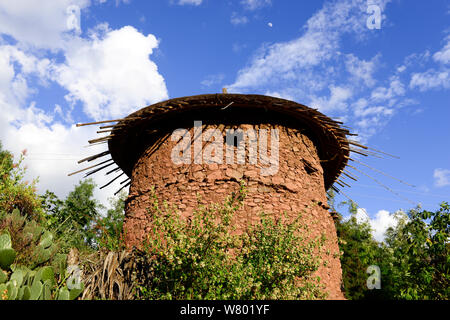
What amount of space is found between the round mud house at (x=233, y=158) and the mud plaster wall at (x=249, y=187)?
0.07 feet

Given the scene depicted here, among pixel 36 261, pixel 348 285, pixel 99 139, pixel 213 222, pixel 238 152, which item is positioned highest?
pixel 99 139

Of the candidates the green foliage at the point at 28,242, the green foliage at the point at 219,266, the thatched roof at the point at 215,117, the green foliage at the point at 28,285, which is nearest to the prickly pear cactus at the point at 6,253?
the green foliage at the point at 28,285

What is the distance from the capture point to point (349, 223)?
19.4 m

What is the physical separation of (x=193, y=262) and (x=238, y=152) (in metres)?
3.29

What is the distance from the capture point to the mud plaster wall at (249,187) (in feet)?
21.8

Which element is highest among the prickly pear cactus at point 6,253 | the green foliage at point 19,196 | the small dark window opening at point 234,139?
the small dark window opening at point 234,139

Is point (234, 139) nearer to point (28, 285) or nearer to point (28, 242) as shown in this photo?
point (28, 242)

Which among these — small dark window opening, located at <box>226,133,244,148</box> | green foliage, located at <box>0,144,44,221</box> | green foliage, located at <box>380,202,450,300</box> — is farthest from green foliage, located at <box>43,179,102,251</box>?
green foliage, located at <box>380,202,450,300</box>

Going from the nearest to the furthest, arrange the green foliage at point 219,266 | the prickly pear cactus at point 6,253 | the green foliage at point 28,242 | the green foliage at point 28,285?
1. the green foliage at point 219,266
2. the green foliage at point 28,285
3. the prickly pear cactus at point 6,253
4. the green foliage at point 28,242

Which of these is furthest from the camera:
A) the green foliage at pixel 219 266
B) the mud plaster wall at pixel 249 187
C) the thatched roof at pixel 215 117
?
the thatched roof at pixel 215 117

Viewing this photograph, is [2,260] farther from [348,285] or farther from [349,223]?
[349,223]

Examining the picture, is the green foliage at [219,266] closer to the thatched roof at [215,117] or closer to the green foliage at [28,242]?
the green foliage at [28,242]

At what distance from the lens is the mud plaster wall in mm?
6637
